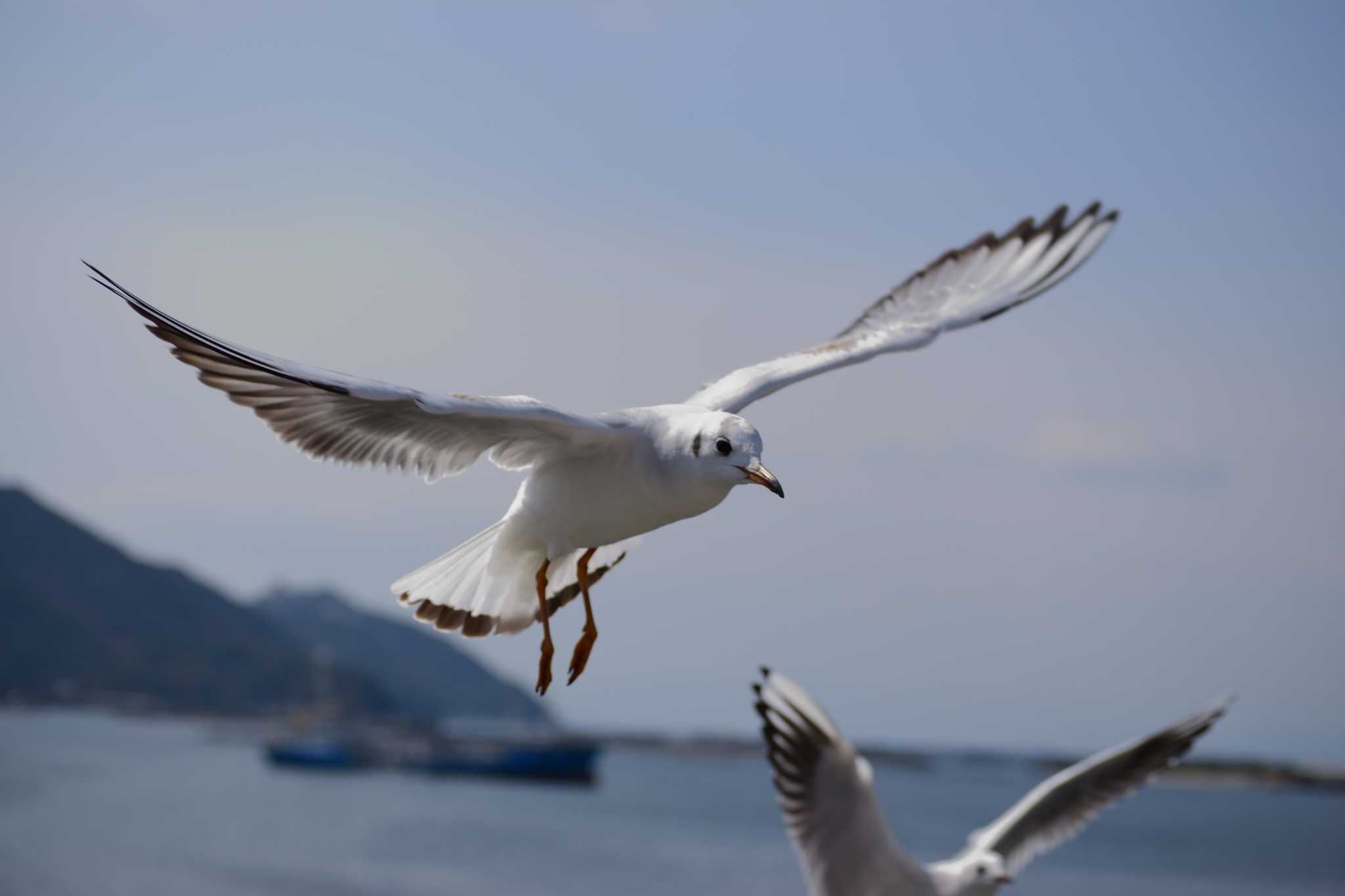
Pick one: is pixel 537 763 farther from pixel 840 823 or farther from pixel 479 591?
pixel 479 591

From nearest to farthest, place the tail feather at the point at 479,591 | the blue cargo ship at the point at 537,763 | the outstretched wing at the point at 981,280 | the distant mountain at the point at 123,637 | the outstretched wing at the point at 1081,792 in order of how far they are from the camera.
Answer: the tail feather at the point at 479,591
the outstretched wing at the point at 981,280
the outstretched wing at the point at 1081,792
the blue cargo ship at the point at 537,763
the distant mountain at the point at 123,637

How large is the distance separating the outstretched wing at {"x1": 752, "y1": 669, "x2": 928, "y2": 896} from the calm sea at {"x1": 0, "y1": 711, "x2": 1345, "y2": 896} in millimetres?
36119

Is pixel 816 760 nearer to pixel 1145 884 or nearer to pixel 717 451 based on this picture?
pixel 717 451

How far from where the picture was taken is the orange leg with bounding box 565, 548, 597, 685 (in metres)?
4.95

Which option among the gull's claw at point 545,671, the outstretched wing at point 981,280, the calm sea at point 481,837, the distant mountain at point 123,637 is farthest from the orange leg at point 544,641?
the distant mountain at point 123,637

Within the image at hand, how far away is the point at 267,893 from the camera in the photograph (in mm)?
43938

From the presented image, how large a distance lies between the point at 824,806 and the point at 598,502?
5.01 m

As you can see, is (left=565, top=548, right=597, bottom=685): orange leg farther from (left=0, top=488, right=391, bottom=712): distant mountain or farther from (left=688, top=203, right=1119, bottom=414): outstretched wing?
(left=0, top=488, right=391, bottom=712): distant mountain

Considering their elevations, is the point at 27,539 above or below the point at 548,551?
above

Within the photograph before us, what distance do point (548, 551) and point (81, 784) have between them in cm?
7193

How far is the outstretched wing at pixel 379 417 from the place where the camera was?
4.63m

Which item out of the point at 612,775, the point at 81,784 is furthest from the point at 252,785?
the point at 612,775

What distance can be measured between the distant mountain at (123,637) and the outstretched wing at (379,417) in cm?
11510

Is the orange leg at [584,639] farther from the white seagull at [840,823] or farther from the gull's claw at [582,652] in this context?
the white seagull at [840,823]
